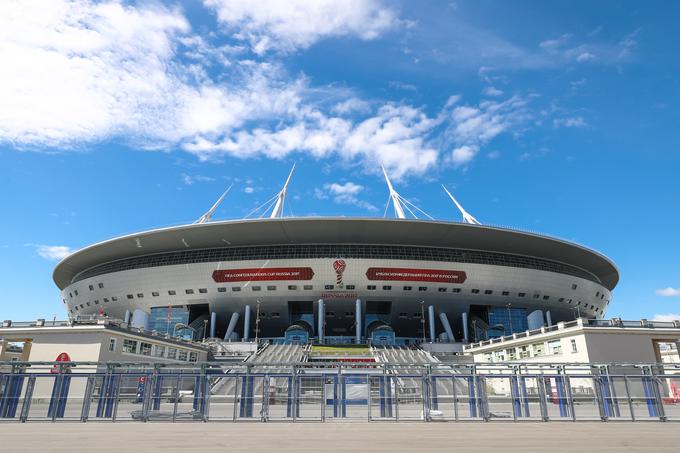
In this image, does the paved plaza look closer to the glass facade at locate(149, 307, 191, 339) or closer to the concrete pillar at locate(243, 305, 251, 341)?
the concrete pillar at locate(243, 305, 251, 341)

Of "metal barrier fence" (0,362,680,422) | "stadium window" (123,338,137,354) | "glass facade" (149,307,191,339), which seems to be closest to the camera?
"metal barrier fence" (0,362,680,422)

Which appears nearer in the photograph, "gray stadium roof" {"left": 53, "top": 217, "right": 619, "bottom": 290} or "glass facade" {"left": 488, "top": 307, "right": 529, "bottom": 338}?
"gray stadium roof" {"left": 53, "top": 217, "right": 619, "bottom": 290}

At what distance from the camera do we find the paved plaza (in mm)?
9188

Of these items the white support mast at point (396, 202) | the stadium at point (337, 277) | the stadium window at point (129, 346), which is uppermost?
the white support mast at point (396, 202)

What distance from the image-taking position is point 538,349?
42.0m

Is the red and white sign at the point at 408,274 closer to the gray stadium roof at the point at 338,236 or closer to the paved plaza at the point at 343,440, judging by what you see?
the gray stadium roof at the point at 338,236

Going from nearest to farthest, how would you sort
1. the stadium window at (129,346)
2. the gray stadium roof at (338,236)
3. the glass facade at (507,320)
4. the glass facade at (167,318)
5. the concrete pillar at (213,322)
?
the stadium window at (129,346) → the gray stadium roof at (338,236) → the glass facade at (507,320) → the concrete pillar at (213,322) → the glass facade at (167,318)

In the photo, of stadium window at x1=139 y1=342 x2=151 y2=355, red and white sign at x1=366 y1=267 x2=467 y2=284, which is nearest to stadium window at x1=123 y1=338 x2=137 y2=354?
stadium window at x1=139 y1=342 x2=151 y2=355

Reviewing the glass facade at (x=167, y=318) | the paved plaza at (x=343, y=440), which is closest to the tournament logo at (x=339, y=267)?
the glass facade at (x=167, y=318)

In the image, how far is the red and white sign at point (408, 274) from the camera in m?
65.6

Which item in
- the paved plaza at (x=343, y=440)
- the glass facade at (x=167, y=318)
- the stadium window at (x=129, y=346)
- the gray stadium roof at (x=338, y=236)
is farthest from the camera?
the glass facade at (x=167, y=318)

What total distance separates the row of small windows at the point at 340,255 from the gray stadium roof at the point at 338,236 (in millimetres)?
756

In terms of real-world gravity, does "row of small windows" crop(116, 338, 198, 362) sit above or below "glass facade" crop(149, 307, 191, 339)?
below

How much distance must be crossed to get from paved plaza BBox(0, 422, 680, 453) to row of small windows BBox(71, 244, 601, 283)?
173 feet
